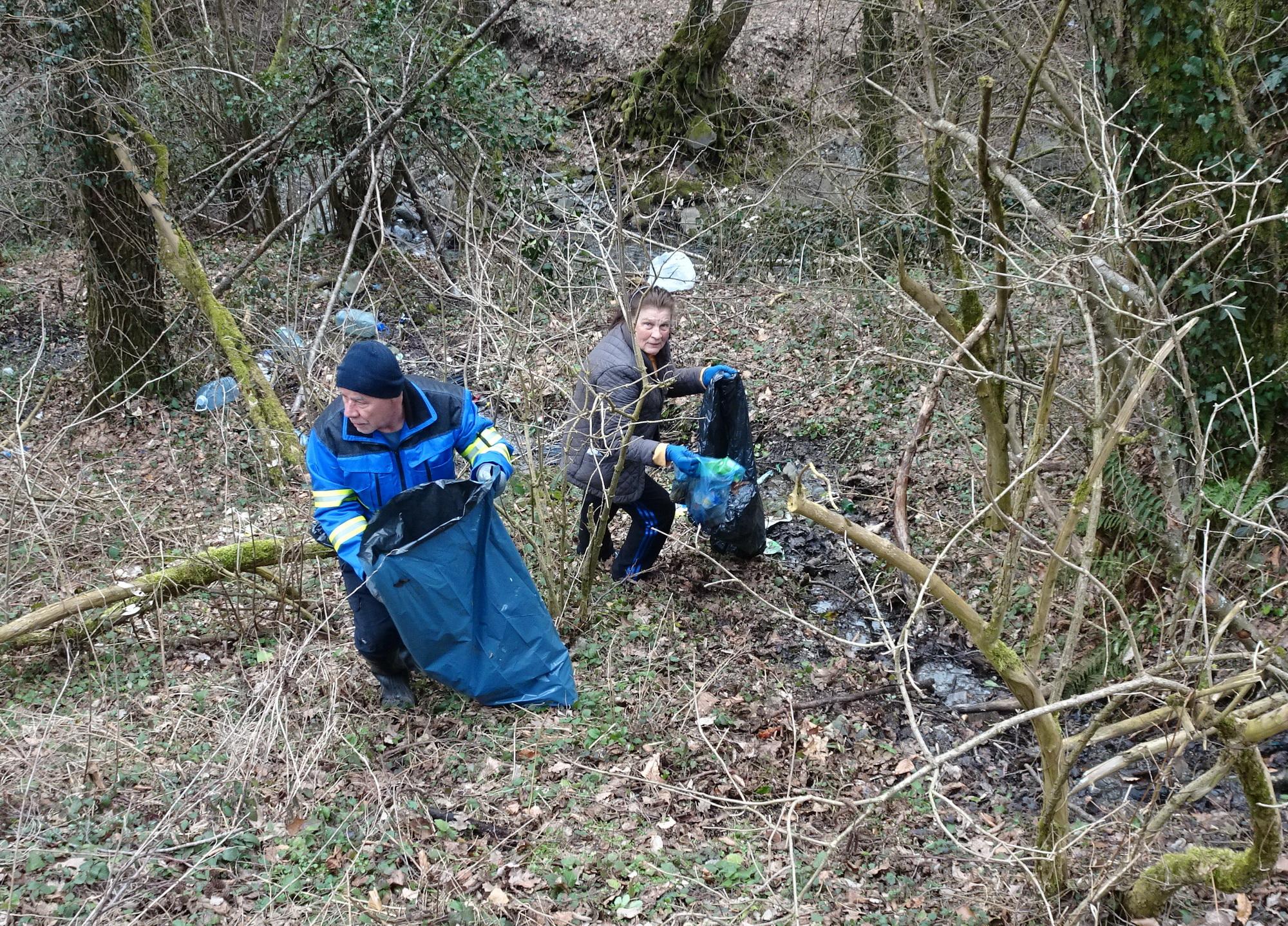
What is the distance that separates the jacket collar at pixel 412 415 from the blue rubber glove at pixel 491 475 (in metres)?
0.27

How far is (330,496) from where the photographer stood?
3.66 meters

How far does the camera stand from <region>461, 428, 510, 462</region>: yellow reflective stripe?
13.0 ft

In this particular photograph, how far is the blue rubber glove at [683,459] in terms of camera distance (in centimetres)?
454

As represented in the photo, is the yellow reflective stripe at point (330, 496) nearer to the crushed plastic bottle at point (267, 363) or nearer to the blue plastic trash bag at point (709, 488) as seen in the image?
the blue plastic trash bag at point (709, 488)

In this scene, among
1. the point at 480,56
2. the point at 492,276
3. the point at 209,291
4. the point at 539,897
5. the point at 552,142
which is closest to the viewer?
the point at 539,897

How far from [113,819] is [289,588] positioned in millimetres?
1437

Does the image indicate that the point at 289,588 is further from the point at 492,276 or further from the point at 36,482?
the point at 492,276

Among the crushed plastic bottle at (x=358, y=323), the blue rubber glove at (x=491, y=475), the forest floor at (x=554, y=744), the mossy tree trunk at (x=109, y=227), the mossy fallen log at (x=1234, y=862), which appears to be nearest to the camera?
the mossy fallen log at (x=1234, y=862)

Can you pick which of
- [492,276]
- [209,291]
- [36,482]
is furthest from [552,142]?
[36,482]

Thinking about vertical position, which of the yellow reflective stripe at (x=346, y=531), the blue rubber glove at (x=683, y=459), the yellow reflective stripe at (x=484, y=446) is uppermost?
the yellow reflective stripe at (x=484, y=446)

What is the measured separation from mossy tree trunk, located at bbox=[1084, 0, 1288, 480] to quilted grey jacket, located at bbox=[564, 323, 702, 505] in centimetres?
221

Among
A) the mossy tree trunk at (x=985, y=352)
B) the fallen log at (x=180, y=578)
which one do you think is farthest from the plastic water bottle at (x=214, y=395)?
the mossy tree trunk at (x=985, y=352)

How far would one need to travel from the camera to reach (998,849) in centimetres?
288

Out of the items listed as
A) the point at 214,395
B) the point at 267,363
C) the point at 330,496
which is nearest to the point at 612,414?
the point at 330,496
